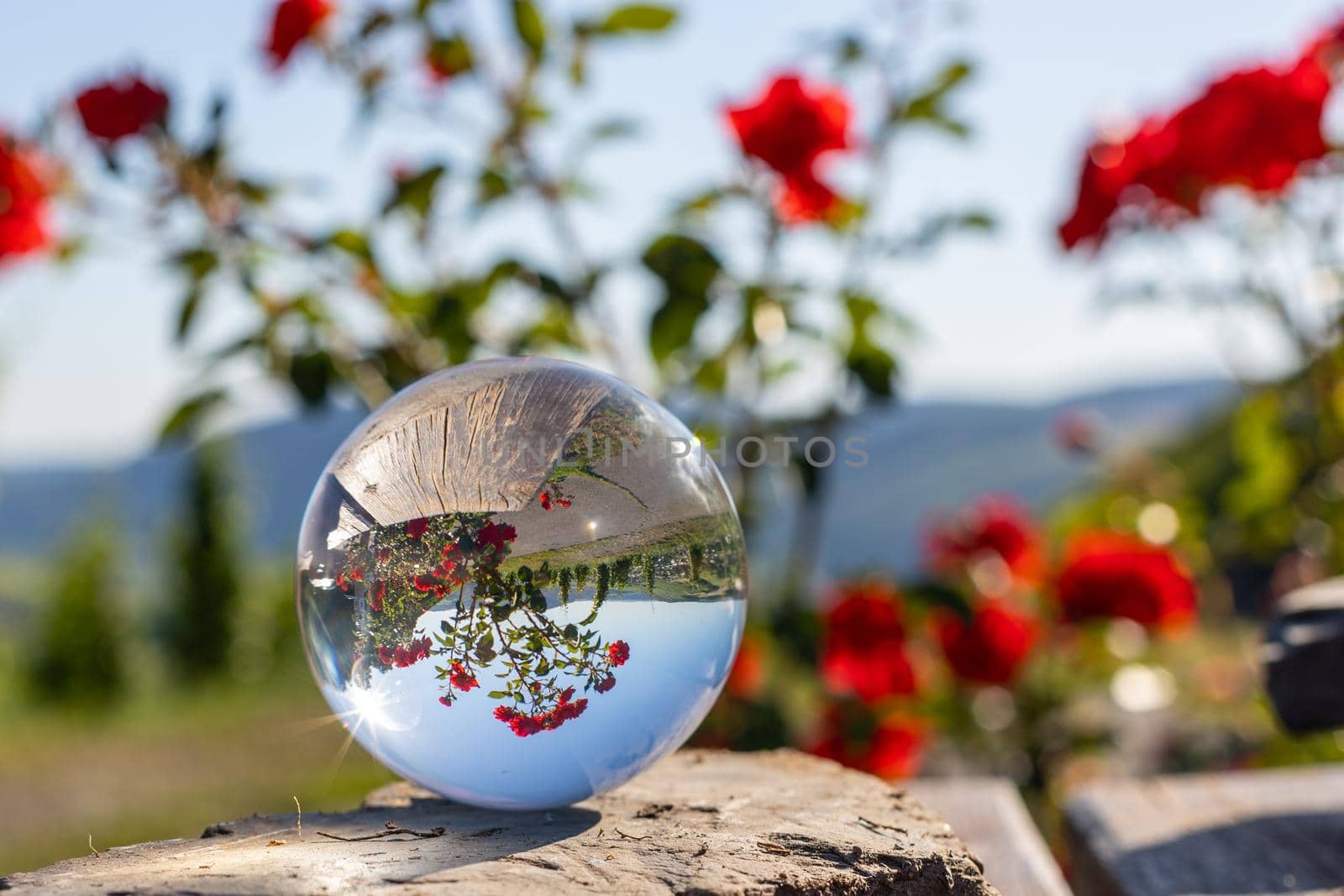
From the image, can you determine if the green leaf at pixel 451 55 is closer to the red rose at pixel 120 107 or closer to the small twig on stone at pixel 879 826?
the red rose at pixel 120 107

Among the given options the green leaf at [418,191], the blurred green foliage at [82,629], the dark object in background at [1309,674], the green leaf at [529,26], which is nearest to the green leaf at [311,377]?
the green leaf at [418,191]

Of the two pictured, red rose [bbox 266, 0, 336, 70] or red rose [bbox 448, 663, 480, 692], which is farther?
red rose [bbox 266, 0, 336, 70]

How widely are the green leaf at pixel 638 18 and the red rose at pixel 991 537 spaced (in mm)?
1934

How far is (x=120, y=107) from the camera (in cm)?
263

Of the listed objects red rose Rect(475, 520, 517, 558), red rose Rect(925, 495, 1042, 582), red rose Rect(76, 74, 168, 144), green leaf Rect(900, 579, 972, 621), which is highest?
red rose Rect(76, 74, 168, 144)

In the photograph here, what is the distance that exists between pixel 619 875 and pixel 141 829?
15.2 feet

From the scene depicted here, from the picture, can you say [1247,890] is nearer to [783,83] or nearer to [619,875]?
[619,875]

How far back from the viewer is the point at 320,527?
150cm

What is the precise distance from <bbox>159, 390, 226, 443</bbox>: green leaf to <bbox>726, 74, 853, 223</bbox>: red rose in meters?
1.48

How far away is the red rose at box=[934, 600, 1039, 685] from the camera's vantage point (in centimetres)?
350

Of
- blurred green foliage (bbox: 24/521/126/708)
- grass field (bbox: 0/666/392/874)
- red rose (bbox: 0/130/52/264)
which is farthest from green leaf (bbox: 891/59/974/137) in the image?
blurred green foliage (bbox: 24/521/126/708)

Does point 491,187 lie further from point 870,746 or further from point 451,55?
point 870,746

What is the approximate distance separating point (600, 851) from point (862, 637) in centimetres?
190

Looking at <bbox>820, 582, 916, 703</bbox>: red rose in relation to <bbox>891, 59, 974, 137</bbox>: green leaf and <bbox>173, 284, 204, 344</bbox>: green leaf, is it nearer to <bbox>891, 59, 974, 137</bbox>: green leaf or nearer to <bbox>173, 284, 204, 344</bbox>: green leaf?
<bbox>891, 59, 974, 137</bbox>: green leaf
